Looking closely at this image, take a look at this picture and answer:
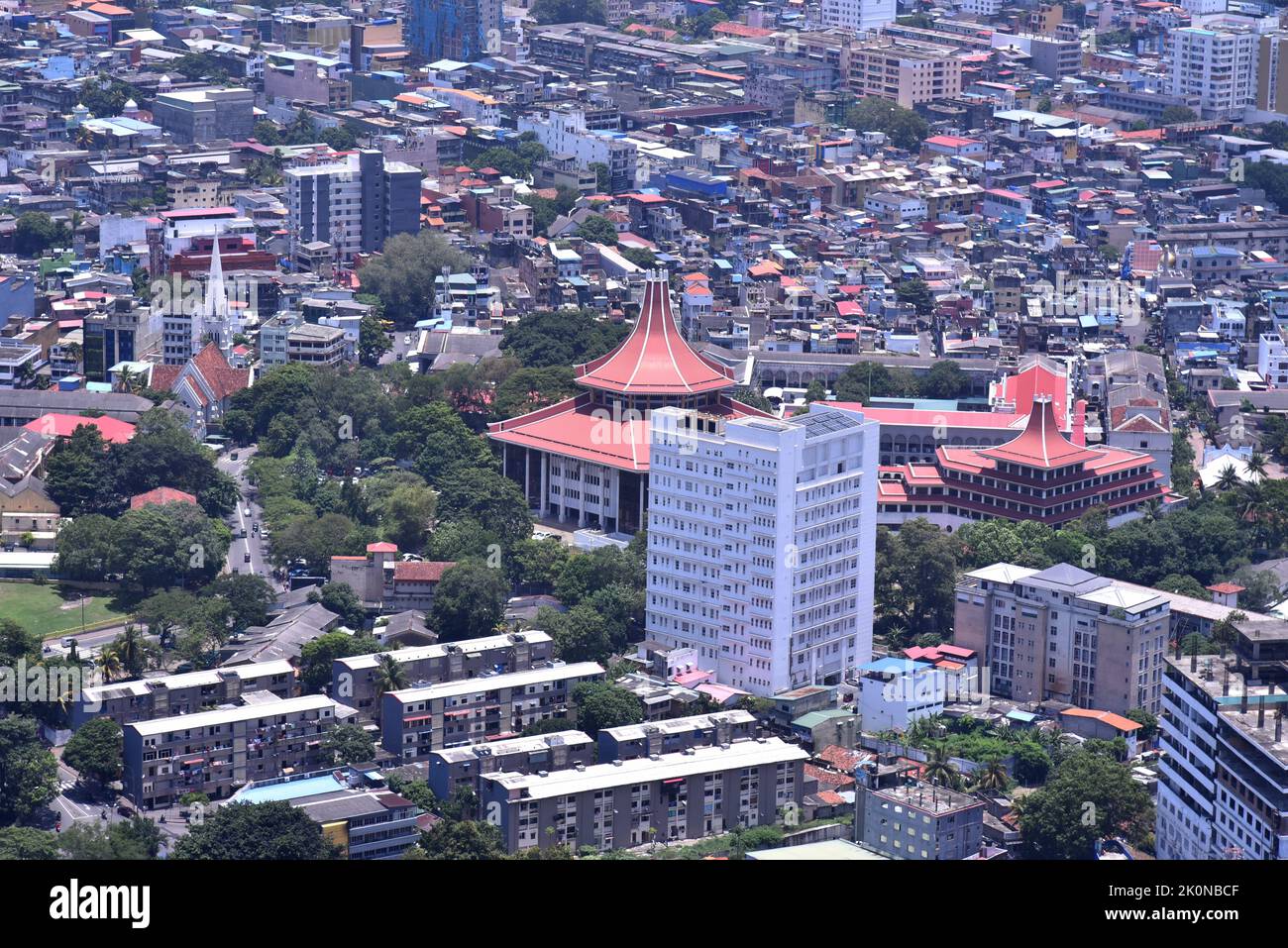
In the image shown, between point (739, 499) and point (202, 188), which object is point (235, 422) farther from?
point (202, 188)

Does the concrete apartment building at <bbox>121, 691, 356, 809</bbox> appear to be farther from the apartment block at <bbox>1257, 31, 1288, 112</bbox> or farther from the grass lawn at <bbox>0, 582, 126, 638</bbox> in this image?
the apartment block at <bbox>1257, 31, 1288, 112</bbox>

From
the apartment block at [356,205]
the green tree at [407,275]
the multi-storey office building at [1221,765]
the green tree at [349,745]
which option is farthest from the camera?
the apartment block at [356,205]

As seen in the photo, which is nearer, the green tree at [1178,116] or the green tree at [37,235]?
the green tree at [37,235]

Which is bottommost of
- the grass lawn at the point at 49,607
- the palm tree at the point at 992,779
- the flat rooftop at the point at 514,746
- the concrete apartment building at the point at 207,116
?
the grass lawn at the point at 49,607

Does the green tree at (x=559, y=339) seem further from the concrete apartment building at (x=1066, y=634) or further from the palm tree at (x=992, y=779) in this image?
the palm tree at (x=992, y=779)

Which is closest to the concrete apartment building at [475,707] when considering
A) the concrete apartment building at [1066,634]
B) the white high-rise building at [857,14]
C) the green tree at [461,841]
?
the green tree at [461,841]

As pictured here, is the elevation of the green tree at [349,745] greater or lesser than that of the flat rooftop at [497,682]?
lesser
